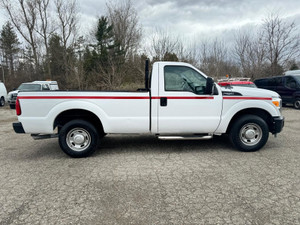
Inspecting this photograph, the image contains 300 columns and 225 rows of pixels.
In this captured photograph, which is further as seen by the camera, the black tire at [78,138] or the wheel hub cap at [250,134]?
the wheel hub cap at [250,134]

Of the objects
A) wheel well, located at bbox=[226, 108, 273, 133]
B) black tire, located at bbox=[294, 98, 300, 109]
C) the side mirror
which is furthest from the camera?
black tire, located at bbox=[294, 98, 300, 109]

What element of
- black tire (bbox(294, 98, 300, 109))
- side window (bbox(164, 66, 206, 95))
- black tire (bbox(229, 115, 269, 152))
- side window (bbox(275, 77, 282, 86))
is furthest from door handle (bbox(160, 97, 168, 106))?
side window (bbox(275, 77, 282, 86))

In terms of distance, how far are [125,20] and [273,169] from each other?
27.3 m

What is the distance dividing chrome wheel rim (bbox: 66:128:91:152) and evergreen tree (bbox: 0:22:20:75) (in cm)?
3682

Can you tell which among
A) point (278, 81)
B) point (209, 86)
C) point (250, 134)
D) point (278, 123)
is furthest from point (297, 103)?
point (209, 86)

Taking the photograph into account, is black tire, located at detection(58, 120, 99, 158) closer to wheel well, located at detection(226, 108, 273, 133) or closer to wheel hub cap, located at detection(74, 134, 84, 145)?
wheel hub cap, located at detection(74, 134, 84, 145)

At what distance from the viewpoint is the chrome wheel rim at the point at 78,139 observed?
4.45 m

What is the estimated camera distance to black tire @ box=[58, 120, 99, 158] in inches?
173

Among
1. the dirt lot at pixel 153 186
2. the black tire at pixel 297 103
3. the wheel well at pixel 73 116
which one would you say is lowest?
the dirt lot at pixel 153 186

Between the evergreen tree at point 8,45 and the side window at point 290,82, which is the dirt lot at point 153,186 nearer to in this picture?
the side window at point 290,82

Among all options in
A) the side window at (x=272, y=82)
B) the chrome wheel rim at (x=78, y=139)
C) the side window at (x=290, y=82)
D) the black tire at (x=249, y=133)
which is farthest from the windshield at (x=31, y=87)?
the side window at (x=290, y=82)

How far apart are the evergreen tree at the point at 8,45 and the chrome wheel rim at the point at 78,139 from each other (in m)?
36.8

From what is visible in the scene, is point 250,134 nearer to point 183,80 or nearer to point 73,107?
point 183,80

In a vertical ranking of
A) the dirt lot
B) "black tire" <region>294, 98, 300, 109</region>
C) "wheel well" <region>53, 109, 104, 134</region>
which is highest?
"wheel well" <region>53, 109, 104, 134</region>
